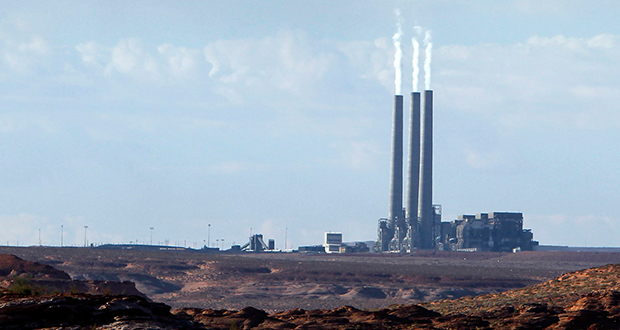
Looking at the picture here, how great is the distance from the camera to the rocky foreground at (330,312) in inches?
768

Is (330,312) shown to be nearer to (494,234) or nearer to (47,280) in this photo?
(47,280)

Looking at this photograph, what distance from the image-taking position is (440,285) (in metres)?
90.0

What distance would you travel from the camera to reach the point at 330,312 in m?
34.8

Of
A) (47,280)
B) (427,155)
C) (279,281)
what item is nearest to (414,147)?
(427,155)

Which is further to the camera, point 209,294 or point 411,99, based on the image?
point 411,99

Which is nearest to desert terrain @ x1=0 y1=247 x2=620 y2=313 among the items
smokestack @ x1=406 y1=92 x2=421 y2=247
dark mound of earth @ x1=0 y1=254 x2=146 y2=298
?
dark mound of earth @ x1=0 y1=254 x2=146 y2=298

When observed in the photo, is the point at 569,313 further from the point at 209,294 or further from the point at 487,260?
the point at 487,260

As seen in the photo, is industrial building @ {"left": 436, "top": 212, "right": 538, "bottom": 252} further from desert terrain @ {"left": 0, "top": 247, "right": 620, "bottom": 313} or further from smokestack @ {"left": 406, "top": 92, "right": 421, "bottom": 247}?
desert terrain @ {"left": 0, "top": 247, "right": 620, "bottom": 313}

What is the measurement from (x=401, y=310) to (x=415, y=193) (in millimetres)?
119637

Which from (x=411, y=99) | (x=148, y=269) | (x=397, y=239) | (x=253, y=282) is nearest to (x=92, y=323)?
(x=253, y=282)

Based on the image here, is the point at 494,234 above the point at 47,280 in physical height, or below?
above

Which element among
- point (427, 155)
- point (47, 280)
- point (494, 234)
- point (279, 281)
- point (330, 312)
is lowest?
point (279, 281)

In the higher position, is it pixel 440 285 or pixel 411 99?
pixel 411 99

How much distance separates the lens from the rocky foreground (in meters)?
19.5
